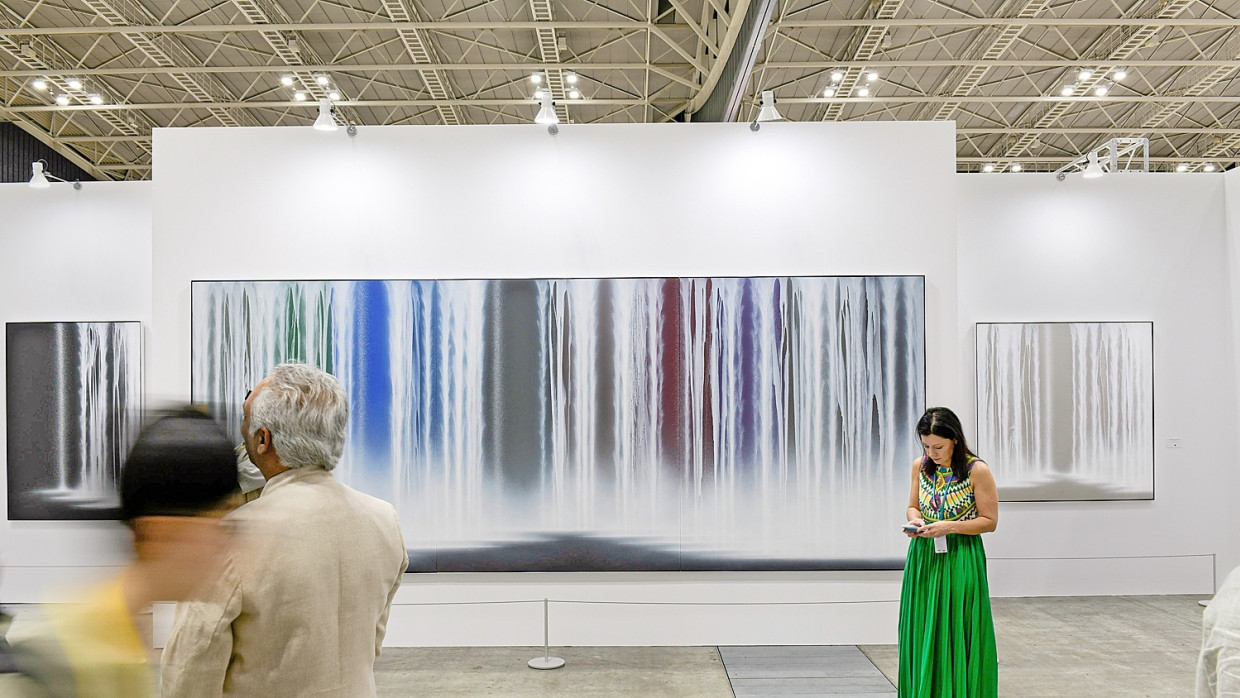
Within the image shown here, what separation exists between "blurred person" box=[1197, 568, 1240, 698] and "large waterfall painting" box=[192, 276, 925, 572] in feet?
12.9

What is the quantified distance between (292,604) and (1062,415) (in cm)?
710

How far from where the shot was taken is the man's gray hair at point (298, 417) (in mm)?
1757

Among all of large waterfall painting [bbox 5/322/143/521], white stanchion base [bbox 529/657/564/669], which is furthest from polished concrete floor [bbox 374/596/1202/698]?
large waterfall painting [bbox 5/322/143/521]

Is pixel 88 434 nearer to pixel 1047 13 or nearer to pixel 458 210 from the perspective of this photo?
pixel 458 210

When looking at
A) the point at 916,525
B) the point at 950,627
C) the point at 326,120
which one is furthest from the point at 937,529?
the point at 326,120

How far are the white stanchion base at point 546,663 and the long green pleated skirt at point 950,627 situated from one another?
2.14m

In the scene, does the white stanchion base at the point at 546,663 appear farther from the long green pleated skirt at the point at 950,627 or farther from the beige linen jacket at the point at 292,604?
the beige linen jacket at the point at 292,604

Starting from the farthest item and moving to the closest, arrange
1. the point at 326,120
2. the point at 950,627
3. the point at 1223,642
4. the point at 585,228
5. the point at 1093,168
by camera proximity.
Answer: the point at 1093,168 → the point at 585,228 → the point at 326,120 → the point at 950,627 → the point at 1223,642

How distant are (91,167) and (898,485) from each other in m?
12.4

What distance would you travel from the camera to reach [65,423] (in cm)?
695

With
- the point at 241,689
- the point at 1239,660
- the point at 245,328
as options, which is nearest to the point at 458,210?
the point at 245,328

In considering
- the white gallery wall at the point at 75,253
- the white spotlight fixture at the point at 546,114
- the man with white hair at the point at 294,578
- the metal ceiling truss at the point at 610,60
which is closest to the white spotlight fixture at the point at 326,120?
the white spotlight fixture at the point at 546,114

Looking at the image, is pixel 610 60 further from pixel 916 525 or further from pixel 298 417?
pixel 298 417

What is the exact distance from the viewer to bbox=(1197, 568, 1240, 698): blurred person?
5.35 feet
